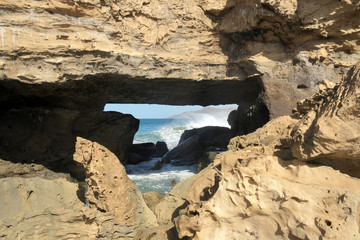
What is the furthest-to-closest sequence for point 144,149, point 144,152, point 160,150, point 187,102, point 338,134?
point 160,150 → point 144,149 → point 144,152 → point 187,102 → point 338,134

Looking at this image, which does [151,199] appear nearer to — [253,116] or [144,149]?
[253,116]

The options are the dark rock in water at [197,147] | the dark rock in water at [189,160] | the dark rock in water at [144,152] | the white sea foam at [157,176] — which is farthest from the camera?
the dark rock in water at [144,152]

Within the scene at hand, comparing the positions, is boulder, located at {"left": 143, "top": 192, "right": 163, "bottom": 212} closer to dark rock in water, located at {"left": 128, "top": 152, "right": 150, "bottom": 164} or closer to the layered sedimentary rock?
the layered sedimentary rock

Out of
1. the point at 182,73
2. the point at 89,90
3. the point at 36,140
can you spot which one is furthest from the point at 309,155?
the point at 36,140

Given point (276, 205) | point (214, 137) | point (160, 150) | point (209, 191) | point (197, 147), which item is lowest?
point (160, 150)

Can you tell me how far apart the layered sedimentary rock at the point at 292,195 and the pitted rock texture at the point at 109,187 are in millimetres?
1079

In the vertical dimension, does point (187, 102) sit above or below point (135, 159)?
above

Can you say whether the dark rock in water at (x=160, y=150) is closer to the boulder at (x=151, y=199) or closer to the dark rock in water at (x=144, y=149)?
the dark rock in water at (x=144, y=149)

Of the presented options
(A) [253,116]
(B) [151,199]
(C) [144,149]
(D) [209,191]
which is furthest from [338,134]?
(C) [144,149]

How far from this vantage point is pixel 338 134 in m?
1.67

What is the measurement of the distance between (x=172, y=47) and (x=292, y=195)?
3879 mm

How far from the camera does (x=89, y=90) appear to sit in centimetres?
535

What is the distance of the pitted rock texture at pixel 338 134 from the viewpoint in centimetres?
164

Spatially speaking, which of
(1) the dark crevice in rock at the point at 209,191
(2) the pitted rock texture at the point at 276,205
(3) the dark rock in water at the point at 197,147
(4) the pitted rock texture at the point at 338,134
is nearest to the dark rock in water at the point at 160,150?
(3) the dark rock in water at the point at 197,147
